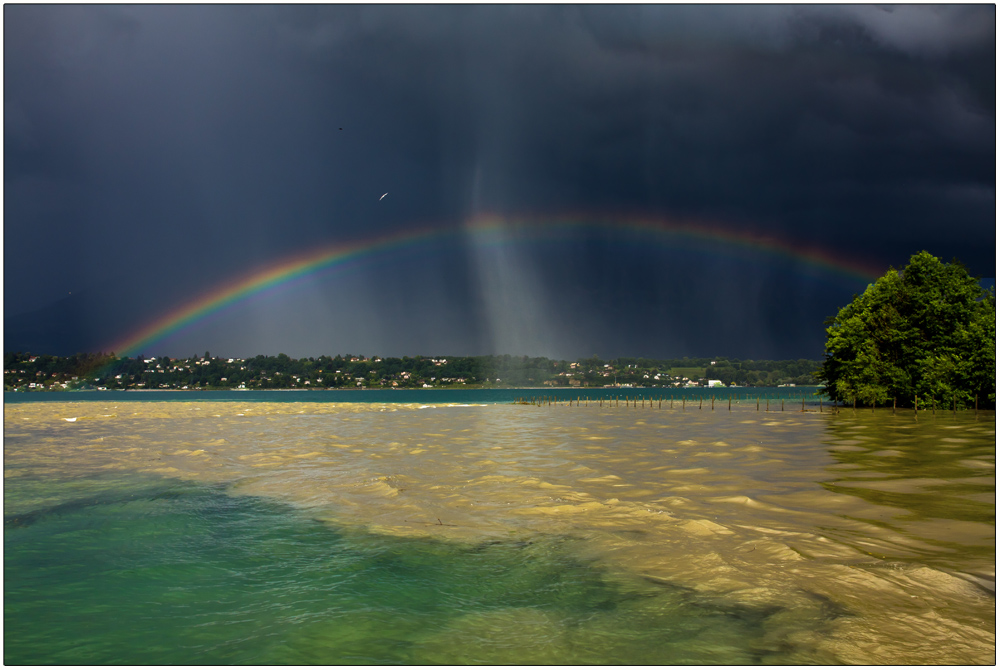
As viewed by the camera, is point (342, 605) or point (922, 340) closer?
point (342, 605)

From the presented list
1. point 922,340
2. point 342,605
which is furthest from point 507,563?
point 922,340

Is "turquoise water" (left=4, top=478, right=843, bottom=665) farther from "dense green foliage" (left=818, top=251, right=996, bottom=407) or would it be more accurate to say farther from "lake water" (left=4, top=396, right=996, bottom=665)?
"dense green foliage" (left=818, top=251, right=996, bottom=407)

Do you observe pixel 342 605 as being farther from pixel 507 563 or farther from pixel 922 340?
pixel 922 340

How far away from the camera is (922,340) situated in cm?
6806

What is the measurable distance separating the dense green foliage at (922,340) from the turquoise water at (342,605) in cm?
6637

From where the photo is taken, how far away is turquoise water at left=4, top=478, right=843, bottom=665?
361 inches

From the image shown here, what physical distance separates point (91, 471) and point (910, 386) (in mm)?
78710

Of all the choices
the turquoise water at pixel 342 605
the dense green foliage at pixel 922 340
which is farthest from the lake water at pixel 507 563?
the dense green foliage at pixel 922 340

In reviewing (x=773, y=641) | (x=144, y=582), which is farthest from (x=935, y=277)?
(x=144, y=582)

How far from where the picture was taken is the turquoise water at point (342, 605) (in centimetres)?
916

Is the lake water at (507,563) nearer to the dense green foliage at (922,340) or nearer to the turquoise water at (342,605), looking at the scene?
the turquoise water at (342,605)

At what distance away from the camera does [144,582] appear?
12750mm

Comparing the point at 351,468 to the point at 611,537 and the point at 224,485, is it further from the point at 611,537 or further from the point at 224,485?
the point at 611,537

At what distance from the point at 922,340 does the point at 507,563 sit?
73.1m
